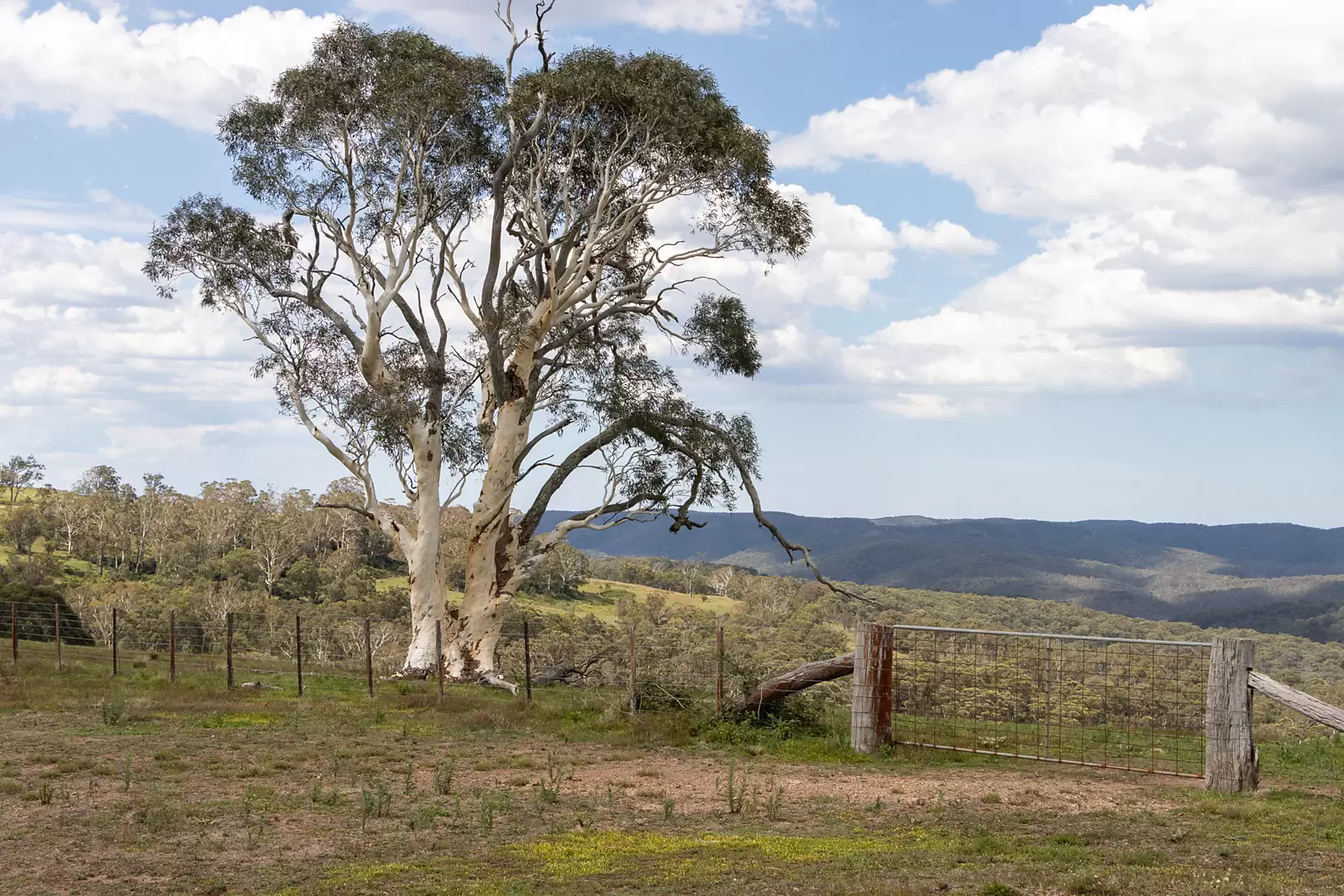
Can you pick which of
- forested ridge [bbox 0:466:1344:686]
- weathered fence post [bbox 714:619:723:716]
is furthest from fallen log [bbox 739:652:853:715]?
forested ridge [bbox 0:466:1344:686]

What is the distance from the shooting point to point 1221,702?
1269 centimetres

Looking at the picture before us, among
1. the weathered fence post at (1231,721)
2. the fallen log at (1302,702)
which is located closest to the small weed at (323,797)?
the weathered fence post at (1231,721)

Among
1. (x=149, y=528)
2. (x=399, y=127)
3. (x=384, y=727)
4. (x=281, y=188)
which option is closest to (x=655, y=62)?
(x=399, y=127)

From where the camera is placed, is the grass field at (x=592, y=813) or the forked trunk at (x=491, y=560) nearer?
the grass field at (x=592, y=813)

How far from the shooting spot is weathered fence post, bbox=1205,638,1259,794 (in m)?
12.6

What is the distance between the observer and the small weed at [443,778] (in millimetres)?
12125

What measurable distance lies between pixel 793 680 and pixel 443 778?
18.1 ft

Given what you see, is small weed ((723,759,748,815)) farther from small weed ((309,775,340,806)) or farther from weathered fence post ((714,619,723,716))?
small weed ((309,775,340,806))

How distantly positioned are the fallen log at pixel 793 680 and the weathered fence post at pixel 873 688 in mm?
390

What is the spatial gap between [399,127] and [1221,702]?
21.4 meters

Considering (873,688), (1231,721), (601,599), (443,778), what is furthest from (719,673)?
(601,599)

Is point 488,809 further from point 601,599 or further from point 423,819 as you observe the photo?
point 601,599

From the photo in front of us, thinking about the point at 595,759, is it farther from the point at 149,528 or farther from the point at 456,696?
the point at 149,528

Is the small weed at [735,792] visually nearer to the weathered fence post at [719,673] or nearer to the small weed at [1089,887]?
the weathered fence post at [719,673]
